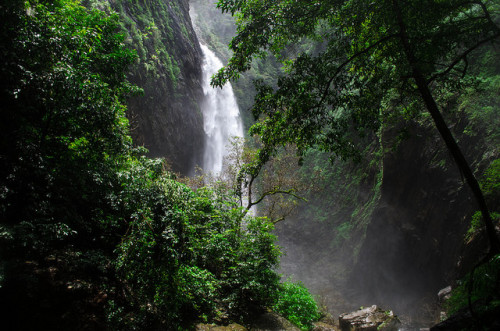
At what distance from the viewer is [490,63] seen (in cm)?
1009

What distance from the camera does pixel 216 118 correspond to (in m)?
29.2

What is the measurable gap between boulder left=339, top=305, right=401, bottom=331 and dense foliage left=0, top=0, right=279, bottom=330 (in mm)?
6374

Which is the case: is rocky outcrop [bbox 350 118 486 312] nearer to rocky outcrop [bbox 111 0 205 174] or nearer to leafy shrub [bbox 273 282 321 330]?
leafy shrub [bbox 273 282 321 330]

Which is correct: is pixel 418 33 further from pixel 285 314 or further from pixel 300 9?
pixel 285 314

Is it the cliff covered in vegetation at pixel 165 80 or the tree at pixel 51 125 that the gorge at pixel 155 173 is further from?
the cliff covered in vegetation at pixel 165 80

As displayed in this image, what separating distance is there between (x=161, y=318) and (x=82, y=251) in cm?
196

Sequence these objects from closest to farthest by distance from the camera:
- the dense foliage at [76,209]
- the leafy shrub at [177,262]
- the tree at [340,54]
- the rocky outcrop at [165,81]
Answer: the dense foliage at [76,209] < the leafy shrub at [177,262] < the tree at [340,54] < the rocky outcrop at [165,81]

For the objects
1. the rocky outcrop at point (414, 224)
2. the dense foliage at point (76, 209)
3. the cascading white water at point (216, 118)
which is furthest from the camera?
the cascading white water at point (216, 118)

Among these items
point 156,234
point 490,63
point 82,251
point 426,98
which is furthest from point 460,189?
point 82,251

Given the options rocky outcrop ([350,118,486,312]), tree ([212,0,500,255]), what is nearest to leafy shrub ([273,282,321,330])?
tree ([212,0,500,255])

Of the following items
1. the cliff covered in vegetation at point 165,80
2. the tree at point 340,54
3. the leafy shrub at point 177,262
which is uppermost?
the cliff covered in vegetation at point 165,80

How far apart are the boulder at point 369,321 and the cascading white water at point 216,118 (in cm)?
1671

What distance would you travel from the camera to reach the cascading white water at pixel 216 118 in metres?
26.7

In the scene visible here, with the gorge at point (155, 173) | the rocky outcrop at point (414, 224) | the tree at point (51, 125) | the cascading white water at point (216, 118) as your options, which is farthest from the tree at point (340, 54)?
the cascading white water at point (216, 118)
